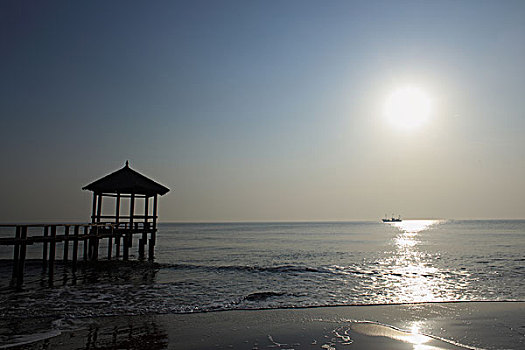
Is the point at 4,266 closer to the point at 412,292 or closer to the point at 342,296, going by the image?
the point at 342,296

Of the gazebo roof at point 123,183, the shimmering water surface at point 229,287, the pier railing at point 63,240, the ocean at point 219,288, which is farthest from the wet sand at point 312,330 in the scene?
the gazebo roof at point 123,183

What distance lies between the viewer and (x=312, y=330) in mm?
9352

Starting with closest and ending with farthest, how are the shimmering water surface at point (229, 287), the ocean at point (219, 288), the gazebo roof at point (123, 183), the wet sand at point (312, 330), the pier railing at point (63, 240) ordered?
1. the wet sand at point (312, 330)
2. the ocean at point (219, 288)
3. the shimmering water surface at point (229, 287)
4. the pier railing at point (63, 240)
5. the gazebo roof at point (123, 183)

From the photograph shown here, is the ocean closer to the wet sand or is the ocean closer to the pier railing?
the pier railing

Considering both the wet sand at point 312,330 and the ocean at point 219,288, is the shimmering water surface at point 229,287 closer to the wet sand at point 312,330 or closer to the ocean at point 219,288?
the ocean at point 219,288

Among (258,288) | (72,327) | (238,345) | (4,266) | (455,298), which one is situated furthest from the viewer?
(4,266)

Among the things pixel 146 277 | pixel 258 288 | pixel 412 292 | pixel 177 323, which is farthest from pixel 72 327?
pixel 412 292

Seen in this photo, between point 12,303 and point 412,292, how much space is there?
1465 centimetres

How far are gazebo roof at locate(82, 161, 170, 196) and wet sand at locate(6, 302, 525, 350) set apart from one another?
48.5 feet

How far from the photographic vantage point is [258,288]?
16516mm

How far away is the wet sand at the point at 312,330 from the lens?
812 cm

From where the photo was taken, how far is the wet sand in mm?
8117

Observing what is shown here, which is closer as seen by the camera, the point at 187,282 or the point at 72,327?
the point at 72,327

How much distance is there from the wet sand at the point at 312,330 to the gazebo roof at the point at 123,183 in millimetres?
14783
